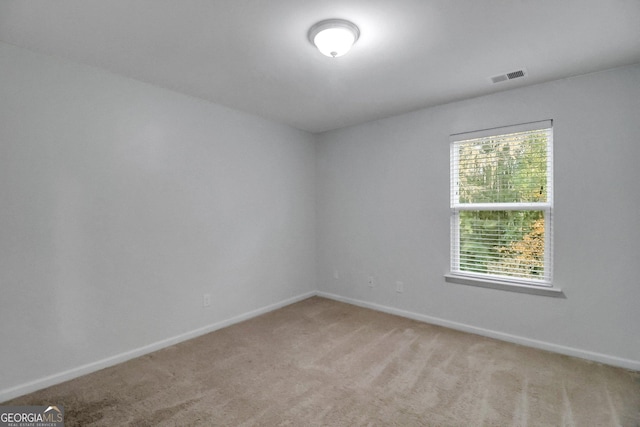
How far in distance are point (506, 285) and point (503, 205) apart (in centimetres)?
77

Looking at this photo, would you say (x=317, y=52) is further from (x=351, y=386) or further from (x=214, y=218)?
(x=351, y=386)

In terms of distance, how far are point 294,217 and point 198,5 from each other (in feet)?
9.28

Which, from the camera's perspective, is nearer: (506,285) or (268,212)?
(506,285)

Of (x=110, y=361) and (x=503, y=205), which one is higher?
(x=503, y=205)

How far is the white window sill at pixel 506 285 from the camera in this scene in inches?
108

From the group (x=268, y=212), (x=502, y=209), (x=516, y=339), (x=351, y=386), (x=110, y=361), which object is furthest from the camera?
(x=268, y=212)

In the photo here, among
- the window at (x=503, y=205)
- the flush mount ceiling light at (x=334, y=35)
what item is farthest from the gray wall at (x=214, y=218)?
the flush mount ceiling light at (x=334, y=35)

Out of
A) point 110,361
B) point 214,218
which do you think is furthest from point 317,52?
point 110,361

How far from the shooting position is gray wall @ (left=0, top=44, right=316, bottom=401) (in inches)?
84.6

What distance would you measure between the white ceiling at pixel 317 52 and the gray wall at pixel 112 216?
0.95 ft

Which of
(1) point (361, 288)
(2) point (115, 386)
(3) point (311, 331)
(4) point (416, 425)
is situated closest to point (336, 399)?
(4) point (416, 425)

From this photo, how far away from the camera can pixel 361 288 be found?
13.4ft

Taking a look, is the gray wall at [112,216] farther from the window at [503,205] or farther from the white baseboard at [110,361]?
the window at [503,205]

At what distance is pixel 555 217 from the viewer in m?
2.74
